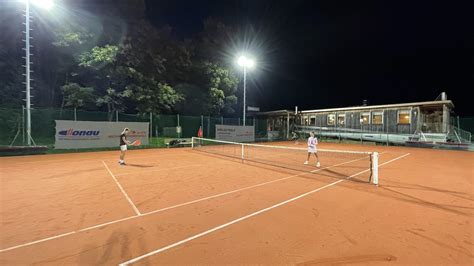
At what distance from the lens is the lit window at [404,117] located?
27922mm

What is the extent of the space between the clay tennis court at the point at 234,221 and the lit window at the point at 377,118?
74.7 feet

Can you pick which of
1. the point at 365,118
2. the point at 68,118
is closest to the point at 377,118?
the point at 365,118

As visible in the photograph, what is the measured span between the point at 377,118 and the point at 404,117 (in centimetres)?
291

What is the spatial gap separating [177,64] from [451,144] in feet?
93.8

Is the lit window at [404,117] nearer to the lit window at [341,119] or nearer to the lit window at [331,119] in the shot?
the lit window at [341,119]

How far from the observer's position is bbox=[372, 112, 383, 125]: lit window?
3030 cm

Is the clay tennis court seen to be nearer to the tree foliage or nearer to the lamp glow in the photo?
the tree foliage

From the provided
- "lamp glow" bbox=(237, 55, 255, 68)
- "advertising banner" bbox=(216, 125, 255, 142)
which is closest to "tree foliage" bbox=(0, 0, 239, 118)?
"advertising banner" bbox=(216, 125, 255, 142)

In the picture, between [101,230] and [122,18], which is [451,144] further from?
[122,18]

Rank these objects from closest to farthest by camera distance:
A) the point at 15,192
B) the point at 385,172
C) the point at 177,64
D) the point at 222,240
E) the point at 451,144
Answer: the point at 222,240
the point at 15,192
the point at 385,172
the point at 451,144
the point at 177,64

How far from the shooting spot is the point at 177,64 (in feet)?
98.2

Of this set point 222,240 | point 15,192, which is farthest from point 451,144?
point 15,192

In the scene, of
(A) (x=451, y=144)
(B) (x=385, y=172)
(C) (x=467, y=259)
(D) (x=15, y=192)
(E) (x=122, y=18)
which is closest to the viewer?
(C) (x=467, y=259)

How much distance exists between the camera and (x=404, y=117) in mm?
28312
